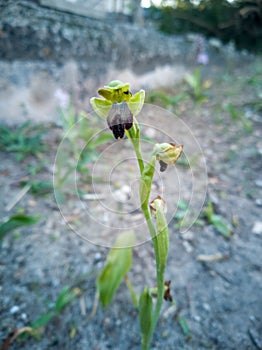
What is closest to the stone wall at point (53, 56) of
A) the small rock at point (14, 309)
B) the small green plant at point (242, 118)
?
the small green plant at point (242, 118)

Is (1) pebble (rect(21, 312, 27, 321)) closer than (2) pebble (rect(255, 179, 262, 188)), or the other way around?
(1) pebble (rect(21, 312, 27, 321))

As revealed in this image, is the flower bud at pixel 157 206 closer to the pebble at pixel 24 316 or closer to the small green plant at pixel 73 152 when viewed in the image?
the pebble at pixel 24 316

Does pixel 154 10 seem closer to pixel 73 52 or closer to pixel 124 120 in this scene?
pixel 73 52

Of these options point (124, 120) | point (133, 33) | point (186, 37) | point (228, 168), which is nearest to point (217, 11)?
point (186, 37)

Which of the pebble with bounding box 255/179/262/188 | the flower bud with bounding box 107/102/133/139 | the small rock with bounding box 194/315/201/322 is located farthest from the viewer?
the pebble with bounding box 255/179/262/188

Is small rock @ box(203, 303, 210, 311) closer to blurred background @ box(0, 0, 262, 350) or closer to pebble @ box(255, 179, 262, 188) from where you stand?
blurred background @ box(0, 0, 262, 350)

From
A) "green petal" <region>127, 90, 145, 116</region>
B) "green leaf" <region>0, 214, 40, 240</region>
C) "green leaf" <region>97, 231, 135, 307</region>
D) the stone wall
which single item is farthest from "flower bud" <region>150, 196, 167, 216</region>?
the stone wall
